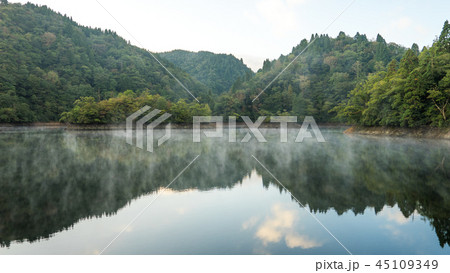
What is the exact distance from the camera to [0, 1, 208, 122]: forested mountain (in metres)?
89.2

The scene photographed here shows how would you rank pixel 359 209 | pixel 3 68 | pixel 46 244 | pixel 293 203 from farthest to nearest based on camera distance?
pixel 3 68 < pixel 293 203 < pixel 359 209 < pixel 46 244

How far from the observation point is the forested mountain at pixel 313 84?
97.4m

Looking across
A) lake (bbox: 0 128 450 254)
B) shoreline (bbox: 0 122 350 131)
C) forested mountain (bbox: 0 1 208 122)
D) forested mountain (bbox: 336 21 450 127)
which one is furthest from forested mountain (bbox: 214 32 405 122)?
lake (bbox: 0 128 450 254)

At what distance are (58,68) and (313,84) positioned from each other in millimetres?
89692

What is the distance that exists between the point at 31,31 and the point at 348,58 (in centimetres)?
12503

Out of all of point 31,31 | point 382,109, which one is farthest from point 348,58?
point 31,31

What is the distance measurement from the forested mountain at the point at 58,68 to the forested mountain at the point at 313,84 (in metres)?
24.2

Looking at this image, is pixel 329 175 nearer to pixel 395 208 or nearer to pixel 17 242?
pixel 395 208

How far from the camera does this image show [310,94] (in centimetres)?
10362

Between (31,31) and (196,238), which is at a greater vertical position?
(31,31)

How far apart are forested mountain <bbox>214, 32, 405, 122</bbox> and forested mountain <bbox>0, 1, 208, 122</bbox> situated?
24188 mm

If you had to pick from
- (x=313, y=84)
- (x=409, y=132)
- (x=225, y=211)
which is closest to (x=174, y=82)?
(x=313, y=84)

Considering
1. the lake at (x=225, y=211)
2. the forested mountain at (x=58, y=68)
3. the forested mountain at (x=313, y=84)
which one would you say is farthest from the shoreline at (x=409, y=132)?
the forested mountain at (x=58, y=68)

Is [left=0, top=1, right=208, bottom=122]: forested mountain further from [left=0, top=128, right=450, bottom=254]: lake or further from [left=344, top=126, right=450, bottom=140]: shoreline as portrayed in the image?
[left=0, top=128, right=450, bottom=254]: lake
